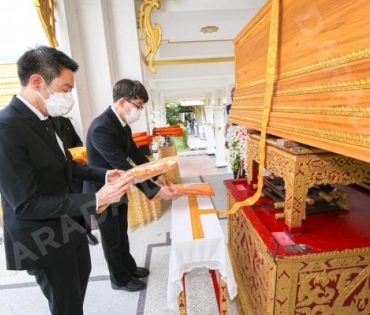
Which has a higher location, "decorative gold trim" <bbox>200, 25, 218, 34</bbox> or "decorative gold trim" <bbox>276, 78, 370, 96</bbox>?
"decorative gold trim" <bbox>200, 25, 218, 34</bbox>

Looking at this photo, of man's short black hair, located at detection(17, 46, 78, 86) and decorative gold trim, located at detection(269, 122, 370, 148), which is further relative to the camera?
man's short black hair, located at detection(17, 46, 78, 86)

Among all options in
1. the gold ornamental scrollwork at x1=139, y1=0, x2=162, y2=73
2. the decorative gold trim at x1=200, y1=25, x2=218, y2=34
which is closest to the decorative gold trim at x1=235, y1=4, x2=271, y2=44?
the gold ornamental scrollwork at x1=139, y1=0, x2=162, y2=73

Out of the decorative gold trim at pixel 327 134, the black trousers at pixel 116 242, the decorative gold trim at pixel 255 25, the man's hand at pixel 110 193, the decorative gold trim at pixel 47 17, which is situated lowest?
the black trousers at pixel 116 242

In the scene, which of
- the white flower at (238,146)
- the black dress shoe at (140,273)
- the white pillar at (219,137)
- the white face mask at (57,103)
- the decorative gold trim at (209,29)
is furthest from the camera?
the white pillar at (219,137)

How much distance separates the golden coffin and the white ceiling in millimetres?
2025

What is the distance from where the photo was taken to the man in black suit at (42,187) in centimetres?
83

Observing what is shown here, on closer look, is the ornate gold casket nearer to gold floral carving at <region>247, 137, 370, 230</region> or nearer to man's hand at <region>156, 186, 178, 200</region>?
gold floral carving at <region>247, 137, 370, 230</region>

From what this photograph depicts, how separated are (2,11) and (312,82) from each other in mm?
2733

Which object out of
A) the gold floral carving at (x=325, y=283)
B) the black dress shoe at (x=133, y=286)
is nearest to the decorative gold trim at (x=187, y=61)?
the black dress shoe at (x=133, y=286)

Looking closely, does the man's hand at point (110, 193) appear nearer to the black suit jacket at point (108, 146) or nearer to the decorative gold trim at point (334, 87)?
the black suit jacket at point (108, 146)

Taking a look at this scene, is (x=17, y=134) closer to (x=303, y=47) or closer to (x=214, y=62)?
(x=303, y=47)

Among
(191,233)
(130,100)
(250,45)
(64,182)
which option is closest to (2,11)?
(130,100)

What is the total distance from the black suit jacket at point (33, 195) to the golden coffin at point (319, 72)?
2.78 ft

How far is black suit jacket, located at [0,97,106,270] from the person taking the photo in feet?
2.70
